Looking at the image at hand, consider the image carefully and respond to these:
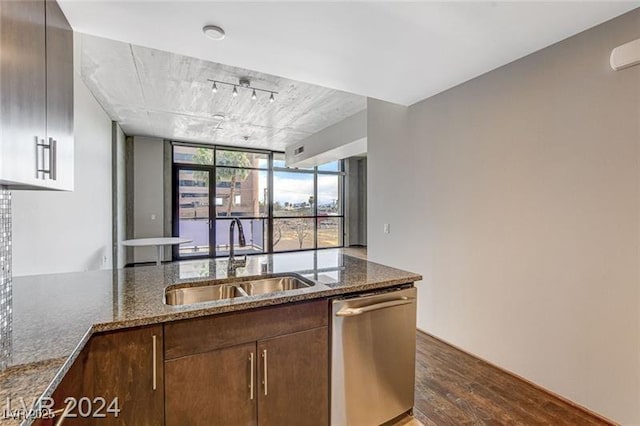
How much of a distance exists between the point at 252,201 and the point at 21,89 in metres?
6.29

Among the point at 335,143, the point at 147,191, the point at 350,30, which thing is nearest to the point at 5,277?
the point at 350,30

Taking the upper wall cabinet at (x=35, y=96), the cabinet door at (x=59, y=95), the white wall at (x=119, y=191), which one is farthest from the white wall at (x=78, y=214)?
the upper wall cabinet at (x=35, y=96)

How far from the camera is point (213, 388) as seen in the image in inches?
50.7

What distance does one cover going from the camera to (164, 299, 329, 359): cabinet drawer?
1.22 m

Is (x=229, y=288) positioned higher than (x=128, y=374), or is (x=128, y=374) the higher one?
(x=229, y=288)

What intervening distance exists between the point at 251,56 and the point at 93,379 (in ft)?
7.25

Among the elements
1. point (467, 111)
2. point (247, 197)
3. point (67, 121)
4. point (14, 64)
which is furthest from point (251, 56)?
→ point (247, 197)

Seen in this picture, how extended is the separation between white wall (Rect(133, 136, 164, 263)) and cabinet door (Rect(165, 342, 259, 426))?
5946 millimetres

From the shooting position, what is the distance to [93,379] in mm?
1092

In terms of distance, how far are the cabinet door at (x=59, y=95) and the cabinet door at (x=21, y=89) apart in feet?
0.24

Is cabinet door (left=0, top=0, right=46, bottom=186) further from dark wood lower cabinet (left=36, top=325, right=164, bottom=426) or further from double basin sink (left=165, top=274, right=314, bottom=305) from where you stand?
double basin sink (left=165, top=274, right=314, bottom=305)

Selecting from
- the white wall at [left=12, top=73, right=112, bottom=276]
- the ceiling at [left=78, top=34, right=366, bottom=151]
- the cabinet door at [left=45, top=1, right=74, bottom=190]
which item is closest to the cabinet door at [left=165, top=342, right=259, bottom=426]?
the cabinet door at [left=45, top=1, right=74, bottom=190]

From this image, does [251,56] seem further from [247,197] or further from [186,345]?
[247,197]

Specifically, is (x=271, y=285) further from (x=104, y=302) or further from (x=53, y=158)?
(x=53, y=158)
